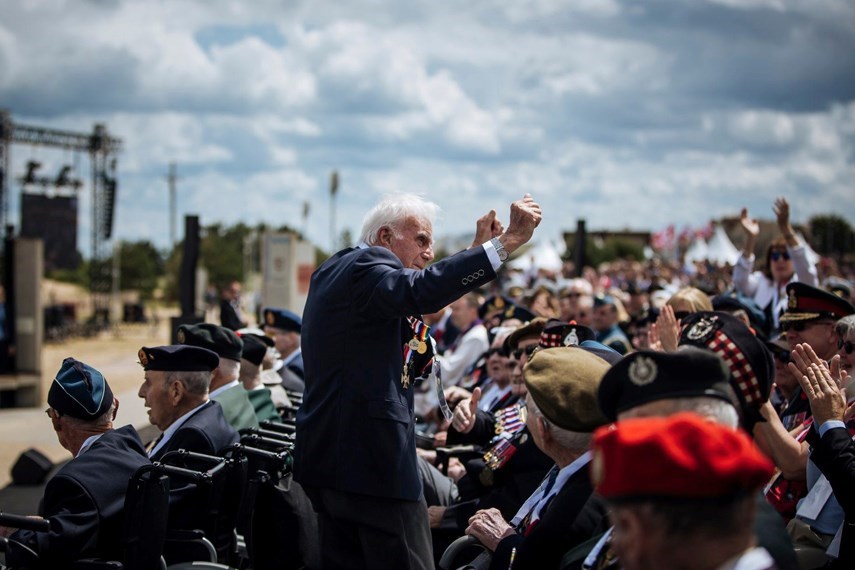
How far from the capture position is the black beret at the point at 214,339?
17.7 ft

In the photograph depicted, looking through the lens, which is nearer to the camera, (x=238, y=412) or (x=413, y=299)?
(x=413, y=299)

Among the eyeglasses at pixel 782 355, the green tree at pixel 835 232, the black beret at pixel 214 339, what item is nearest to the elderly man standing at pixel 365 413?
the black beret at pixel 214 339

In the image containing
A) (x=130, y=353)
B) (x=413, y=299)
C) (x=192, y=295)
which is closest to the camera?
(x=413, y=299)

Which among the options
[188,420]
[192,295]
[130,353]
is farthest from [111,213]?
[188,420]

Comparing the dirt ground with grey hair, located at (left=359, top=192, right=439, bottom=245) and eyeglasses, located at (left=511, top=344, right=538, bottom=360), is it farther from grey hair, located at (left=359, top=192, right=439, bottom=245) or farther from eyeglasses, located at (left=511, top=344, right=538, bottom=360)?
grey hair, located at (left=359, top=192, right=439, bottom=245)

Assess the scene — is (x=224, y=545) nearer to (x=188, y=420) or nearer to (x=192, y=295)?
(x=188, y=420)

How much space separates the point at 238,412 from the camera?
5273 mm

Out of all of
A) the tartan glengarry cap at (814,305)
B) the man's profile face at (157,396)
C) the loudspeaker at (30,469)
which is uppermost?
the tartan glengarry cap at (814,305)

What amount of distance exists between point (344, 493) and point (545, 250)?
23.8m

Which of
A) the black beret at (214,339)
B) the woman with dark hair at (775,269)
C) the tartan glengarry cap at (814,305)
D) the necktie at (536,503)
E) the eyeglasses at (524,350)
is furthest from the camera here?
the woman with dark hair at (775,269)

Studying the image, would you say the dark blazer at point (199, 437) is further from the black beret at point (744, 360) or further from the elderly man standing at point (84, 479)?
the black beret at point (744, 360)

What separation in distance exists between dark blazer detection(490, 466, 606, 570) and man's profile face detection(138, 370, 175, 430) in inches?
92.6

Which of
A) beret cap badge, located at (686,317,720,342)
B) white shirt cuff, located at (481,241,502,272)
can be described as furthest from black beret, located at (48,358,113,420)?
beret cap badge, located at (686,317,720,342)

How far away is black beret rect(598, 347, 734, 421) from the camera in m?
2.25
